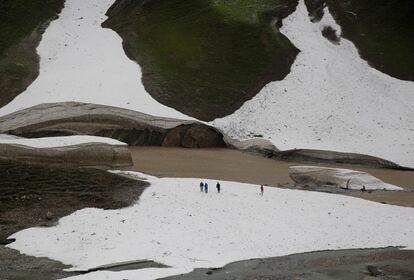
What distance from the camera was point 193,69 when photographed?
5119 cm

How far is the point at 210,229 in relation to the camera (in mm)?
22156

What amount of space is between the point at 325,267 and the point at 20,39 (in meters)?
44.1

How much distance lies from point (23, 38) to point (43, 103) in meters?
15.7

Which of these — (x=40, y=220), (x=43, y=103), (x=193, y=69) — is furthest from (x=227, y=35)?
(x=40, y=220)

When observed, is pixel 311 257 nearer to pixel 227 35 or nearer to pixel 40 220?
pixel 40 220

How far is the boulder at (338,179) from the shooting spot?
31.1 m

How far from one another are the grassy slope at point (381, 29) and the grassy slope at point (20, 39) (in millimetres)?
30169

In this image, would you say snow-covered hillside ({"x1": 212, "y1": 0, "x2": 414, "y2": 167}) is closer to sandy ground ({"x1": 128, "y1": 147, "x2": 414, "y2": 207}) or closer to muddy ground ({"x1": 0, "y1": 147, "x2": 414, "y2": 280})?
sandy ground ({"x1": 128, "y1": 147, "x2": 414, "y2": 207})

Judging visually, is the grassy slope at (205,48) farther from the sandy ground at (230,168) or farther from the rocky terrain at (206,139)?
the sandy ground at (230,168)

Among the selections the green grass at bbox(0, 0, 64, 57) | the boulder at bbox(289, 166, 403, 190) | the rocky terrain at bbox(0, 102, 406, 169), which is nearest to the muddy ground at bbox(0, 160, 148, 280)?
the boulder at bbox(289, 166, 403, 190)

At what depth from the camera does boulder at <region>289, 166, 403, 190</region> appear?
102ft

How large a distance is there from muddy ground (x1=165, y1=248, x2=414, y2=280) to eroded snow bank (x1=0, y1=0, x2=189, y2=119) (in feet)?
79.1

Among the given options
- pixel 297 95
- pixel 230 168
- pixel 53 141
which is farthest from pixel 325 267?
pixel 297 95

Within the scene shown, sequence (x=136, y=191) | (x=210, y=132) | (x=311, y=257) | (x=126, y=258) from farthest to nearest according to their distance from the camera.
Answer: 1. (x=210, y=132)
2. (x=136, y=191)
3. (x=311, y=257)
4. (x=126, y=258)
